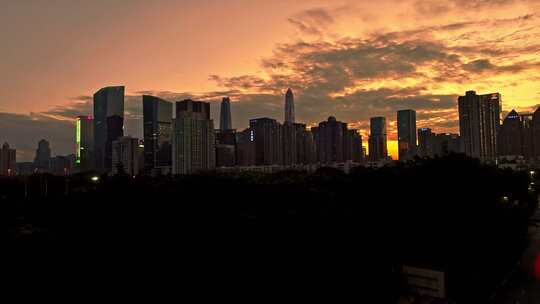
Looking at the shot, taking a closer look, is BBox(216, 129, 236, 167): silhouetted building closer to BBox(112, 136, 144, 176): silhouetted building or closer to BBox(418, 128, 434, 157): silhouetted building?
BBox(112, 136, 144, 176): silhouetted building

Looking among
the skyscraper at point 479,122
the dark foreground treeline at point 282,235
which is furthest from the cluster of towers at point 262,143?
the dark foreground treeline at point 282,235

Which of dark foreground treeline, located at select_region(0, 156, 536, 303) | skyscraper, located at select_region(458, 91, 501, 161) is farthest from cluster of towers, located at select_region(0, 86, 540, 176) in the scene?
dark foreground treeline, located at select_region(0, 156, 536, 303)

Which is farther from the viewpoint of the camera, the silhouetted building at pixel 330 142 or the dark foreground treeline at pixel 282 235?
the silhouetted building at pixel 330 142

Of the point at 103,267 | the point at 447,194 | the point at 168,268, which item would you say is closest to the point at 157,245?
the point at 168,268

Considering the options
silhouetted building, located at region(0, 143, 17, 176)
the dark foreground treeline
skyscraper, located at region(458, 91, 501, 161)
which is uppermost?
skyscraper, located at region(458, 91, 501, 161)

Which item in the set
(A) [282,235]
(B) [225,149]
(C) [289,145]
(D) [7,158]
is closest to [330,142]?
(C) [289,145]

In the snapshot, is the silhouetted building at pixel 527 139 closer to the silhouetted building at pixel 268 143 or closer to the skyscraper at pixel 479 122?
the skyscraper at pixel 479 122
